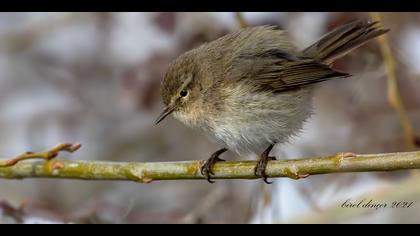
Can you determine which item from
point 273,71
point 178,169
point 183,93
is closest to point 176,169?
point 178,169

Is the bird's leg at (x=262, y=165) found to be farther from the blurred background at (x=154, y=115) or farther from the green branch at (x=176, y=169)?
the blurred background at (x=154, y=115)

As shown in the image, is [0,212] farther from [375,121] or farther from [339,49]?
[375,121]

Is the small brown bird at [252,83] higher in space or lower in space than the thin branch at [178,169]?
higher

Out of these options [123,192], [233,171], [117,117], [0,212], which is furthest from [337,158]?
[117,117]

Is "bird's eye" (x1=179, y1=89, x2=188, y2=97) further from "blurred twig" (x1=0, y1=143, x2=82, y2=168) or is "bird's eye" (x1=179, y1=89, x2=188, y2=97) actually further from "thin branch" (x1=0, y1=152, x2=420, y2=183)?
"blurred twig" (x1=0, y1=143, x2=82, y2=168)

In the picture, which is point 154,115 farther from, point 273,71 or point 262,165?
point 262,165

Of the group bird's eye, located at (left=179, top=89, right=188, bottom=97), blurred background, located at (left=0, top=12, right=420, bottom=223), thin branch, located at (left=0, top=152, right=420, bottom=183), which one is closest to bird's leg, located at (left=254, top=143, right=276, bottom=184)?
Result: thin branch, located at (left=0, top=152, right=420, bottom=183)

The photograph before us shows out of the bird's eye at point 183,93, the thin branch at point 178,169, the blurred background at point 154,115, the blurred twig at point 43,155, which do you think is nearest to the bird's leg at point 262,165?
the thin branch at point 178,169
